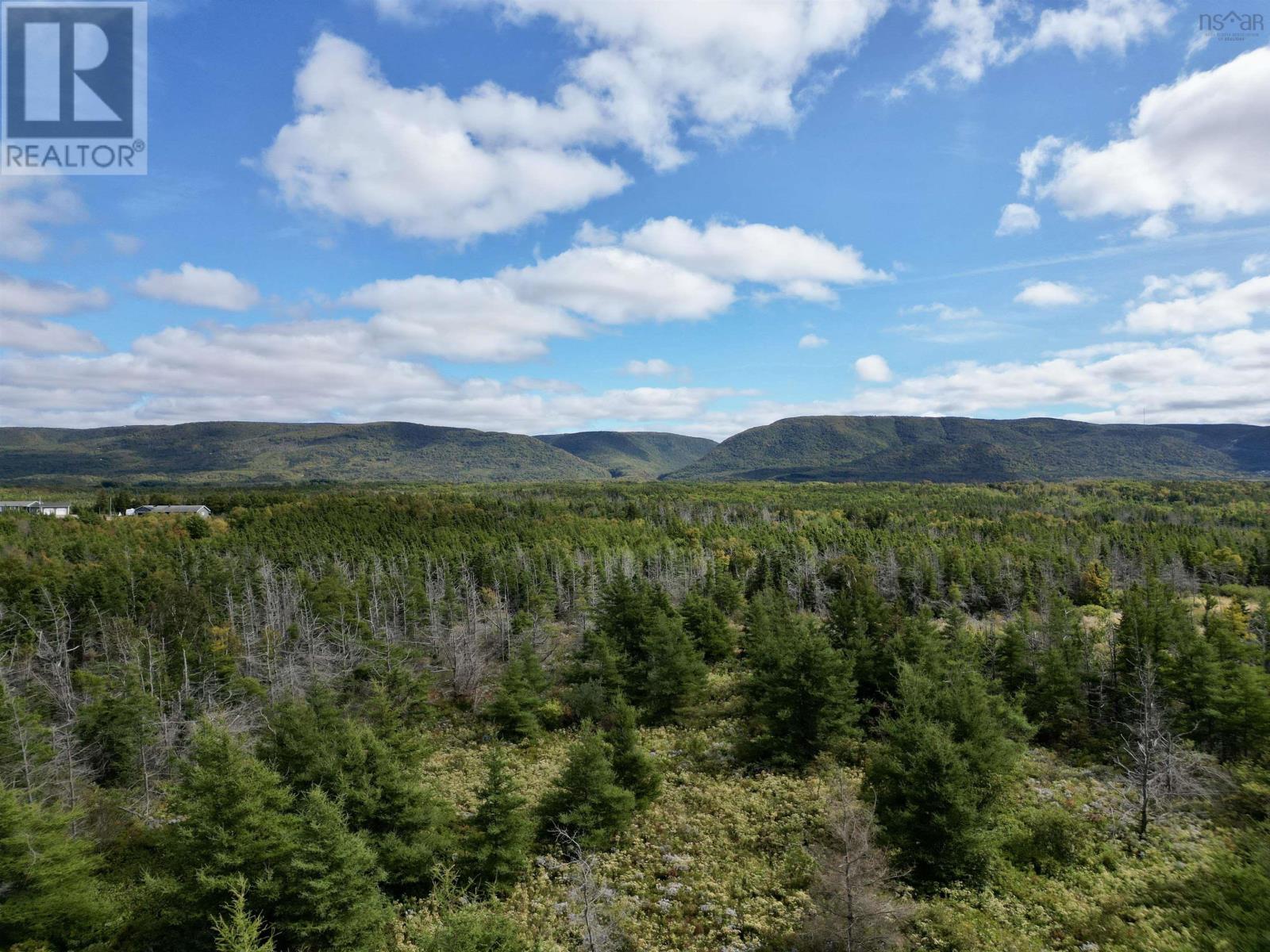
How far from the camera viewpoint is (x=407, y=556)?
92.9 m

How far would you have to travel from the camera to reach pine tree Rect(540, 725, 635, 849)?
86.5 feet

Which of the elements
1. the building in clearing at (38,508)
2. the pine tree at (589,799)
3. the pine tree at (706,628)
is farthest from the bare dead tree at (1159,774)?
the building in clearing at (38,508)

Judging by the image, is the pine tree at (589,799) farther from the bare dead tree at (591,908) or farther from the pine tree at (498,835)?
the pine tree at (498,835)

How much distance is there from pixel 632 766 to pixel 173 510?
14656cm

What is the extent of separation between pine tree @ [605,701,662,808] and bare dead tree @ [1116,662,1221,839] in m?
21.4

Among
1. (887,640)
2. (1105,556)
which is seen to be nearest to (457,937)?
(887,640)

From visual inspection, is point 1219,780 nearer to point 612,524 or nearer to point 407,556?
point 407,556

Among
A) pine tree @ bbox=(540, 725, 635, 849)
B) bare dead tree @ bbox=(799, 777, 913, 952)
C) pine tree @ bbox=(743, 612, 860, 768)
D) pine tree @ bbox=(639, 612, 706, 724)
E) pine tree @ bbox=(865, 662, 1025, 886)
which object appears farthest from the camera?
pine tree @ bbox=(639, 612, 706, 724)

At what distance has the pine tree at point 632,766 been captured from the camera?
1176 inches

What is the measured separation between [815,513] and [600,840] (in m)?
154

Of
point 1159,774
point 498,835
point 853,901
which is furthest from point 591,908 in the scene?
point 1159,774

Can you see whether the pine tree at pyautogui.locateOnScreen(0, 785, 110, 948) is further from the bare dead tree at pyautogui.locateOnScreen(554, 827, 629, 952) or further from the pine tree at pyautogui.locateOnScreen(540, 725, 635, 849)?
the pine tree at pyautogui.locateOnScreen(540, 725, 635, 849)

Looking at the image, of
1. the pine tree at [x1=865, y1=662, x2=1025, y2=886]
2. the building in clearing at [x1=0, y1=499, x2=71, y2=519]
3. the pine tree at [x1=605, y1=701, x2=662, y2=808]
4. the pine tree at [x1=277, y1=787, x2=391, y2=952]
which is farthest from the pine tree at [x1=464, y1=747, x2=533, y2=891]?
the building in clearing at [x1=0, y1=499, x2=71, y2=519]

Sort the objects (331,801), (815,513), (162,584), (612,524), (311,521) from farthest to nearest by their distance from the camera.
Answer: (815,513), (612,524), (311,521), (162,584), (331,801)
